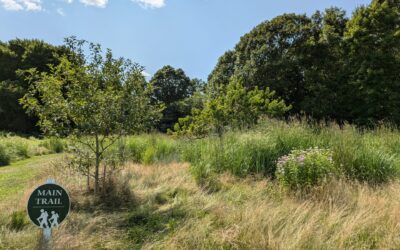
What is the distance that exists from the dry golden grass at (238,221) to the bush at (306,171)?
0.72 feet

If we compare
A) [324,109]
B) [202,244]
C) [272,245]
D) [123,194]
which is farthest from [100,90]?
[324,109]

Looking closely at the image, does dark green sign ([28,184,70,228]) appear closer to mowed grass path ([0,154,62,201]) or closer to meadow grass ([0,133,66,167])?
mowed grass path ([0,154,62,201])

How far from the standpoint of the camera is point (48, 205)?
3.10m

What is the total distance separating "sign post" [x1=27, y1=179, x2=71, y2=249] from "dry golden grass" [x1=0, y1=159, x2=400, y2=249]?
0.30 meters

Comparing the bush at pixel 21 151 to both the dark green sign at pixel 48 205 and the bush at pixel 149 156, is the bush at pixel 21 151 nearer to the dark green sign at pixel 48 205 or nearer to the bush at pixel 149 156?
the bush at pixel 149 156

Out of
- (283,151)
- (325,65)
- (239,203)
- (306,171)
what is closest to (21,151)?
(283,151)

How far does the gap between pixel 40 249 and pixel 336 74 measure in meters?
19.1

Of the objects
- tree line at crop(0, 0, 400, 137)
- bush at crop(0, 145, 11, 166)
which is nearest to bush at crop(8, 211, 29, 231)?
bush at crop(0, 145, 11, 166)

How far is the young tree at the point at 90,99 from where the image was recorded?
4.94 m

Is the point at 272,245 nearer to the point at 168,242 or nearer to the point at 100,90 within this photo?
the point at 168,242

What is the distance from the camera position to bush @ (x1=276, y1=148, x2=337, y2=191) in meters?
5.03

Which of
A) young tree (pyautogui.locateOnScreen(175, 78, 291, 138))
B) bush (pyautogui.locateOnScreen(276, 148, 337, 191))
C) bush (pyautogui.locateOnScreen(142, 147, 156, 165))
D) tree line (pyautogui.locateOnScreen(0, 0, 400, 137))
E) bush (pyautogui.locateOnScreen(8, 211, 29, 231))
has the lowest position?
bush (pyautogui.locateOnScreen(8, 211, 29, 231))

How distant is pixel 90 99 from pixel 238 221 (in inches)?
111

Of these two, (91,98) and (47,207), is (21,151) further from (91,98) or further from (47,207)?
(47,207)
